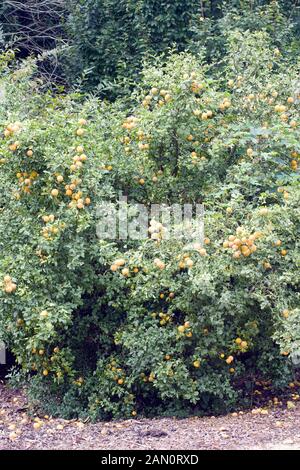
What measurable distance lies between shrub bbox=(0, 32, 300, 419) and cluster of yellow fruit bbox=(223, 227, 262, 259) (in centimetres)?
1

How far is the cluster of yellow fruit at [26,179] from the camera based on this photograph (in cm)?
523

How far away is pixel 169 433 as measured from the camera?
188 inches

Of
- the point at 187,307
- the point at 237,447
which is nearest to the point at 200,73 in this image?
the point at 187,307

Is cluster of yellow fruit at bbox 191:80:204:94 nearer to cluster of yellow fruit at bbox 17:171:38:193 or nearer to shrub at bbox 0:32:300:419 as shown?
shrub at bbox 0:32:300:419

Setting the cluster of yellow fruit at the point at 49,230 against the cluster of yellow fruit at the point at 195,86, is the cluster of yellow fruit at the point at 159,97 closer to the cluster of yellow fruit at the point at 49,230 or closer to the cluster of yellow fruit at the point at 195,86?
the cluster of yellow fruit at the point at 195,86

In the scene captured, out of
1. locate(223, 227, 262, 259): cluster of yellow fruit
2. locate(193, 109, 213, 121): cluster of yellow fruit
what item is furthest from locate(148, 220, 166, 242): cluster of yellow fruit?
locate(193, 109, 213, 121): cluster of yellow fruit

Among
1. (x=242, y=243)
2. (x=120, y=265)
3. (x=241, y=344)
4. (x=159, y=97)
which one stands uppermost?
(x=159, y=97)

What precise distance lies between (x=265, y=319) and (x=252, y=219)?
744 millimetres

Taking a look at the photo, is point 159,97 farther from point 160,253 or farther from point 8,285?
point 8,285

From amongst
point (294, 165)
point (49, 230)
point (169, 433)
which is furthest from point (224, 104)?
point (169, 433)

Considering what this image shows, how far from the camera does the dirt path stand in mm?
4445

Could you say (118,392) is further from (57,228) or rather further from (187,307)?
(57,228)

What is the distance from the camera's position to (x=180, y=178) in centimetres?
584

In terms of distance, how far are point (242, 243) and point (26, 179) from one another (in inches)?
60.7
